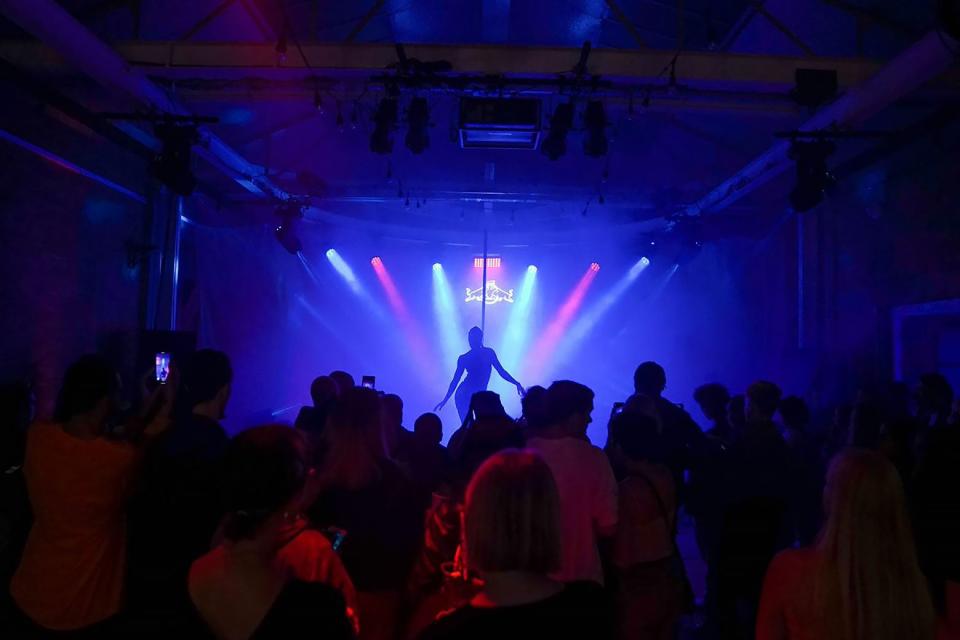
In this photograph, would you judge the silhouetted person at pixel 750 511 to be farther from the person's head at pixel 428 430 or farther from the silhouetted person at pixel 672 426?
the person's head at pixel 428 430

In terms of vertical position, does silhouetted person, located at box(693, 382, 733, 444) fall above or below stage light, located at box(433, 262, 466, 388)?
below

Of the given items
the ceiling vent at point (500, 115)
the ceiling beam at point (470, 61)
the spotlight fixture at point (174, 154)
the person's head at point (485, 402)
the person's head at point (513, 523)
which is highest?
the ceiling beam at point (470, 61)

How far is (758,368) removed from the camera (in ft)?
29.0

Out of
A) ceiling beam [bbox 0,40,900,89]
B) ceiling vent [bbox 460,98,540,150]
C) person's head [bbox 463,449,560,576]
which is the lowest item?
person's head [bbox 463,449,560,576]

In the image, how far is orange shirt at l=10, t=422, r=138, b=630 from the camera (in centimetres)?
204

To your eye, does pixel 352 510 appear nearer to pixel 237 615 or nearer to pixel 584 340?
pixel 237 615

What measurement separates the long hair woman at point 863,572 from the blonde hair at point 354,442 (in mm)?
1435

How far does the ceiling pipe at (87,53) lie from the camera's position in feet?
11.8

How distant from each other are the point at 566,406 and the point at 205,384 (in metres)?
1.47

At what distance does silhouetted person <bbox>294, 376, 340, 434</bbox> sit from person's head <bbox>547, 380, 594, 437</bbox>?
5.63 feet

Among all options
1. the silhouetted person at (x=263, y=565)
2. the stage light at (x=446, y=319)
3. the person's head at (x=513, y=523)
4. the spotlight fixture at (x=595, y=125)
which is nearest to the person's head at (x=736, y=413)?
the spotlight fixture at (x=595, y=125)

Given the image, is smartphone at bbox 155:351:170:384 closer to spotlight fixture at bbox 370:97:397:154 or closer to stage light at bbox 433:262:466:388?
spotlight fixture at bbox 370:97:397:154

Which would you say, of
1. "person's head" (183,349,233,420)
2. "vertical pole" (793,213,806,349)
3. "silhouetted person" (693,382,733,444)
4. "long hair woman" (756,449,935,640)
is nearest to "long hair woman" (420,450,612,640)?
"long hair woman" (756,449,935,640)

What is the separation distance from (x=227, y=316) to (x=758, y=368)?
7.69 m
